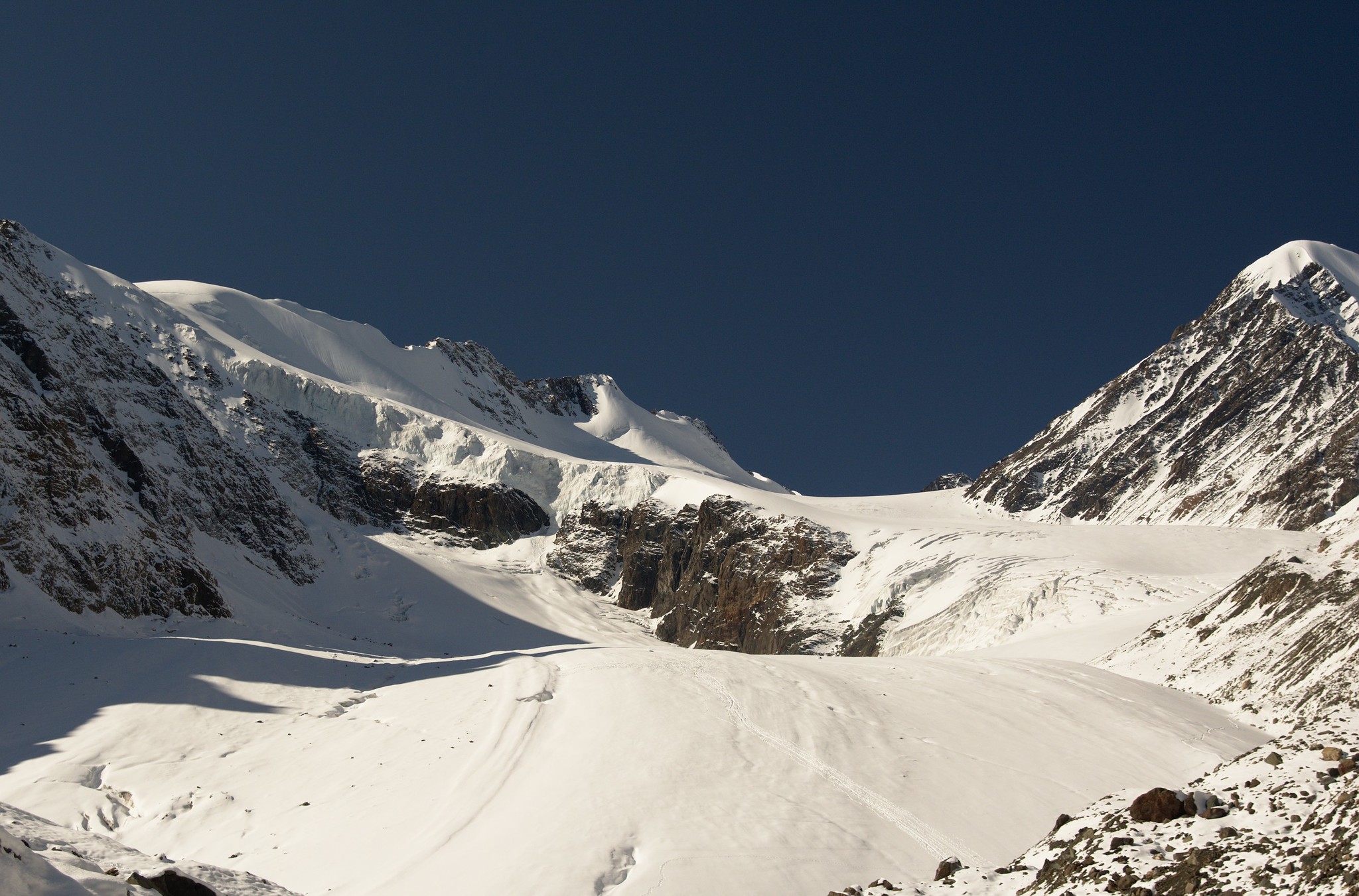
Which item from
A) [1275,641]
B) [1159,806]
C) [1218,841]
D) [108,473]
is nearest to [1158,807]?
[1159,806]

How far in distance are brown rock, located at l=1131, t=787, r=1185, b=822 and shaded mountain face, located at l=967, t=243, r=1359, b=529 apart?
9274 centimetres

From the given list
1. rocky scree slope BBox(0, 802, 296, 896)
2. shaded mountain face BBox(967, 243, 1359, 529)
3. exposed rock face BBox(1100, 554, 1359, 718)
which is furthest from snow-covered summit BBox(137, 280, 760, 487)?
rocky scree slope BBox(0, 802, 296, 896)

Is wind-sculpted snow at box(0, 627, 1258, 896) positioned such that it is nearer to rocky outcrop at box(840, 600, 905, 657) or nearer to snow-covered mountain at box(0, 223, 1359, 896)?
snow-covered mountain at box(0, 223, 1359, 896)

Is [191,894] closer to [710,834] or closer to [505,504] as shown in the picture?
[710,834]

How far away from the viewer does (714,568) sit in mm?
102500

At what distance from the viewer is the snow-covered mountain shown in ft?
62.4

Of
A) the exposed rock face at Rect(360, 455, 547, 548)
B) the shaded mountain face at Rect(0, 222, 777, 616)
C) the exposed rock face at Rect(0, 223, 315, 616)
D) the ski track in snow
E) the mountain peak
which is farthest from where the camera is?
the mountain peak

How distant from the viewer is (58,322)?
79.0 meters

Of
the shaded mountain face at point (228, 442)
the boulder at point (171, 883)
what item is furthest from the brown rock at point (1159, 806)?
the shaded mountain face at point (228, 442)

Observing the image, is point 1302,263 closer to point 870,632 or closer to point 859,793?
point 870,632

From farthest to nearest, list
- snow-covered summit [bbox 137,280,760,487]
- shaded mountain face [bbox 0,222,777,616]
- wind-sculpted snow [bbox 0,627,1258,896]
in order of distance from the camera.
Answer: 1. snow-covered summit [bbox 137,280,760,487]
2. shaded mountain face [bbox 0,222,777,616]
3. wind-sculpted snow [bbox 0,627,1258,896]

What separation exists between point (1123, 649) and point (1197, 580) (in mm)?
23719

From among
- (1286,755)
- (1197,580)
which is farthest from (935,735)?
(1197,580)

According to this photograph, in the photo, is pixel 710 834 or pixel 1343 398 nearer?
pixel 710 834
